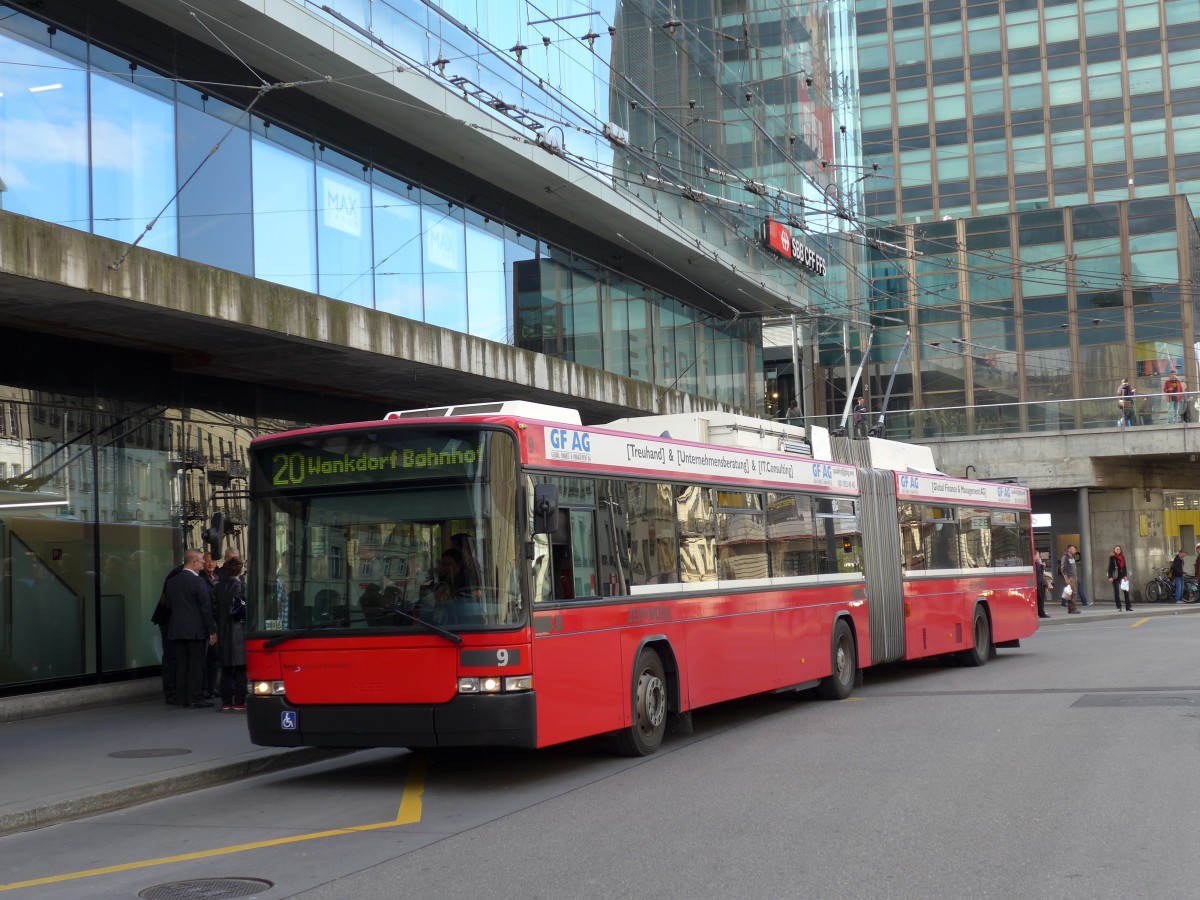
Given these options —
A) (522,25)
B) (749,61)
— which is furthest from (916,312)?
(522,25)

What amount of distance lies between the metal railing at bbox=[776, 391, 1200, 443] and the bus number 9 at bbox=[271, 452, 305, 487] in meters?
28.3

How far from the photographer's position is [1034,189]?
7731 cm

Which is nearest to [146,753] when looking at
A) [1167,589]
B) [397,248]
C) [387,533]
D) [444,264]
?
[387,533]

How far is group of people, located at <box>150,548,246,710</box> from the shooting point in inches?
623

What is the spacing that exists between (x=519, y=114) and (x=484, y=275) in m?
2.80

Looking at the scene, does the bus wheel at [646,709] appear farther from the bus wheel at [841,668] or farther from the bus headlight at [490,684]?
the bus wheel at [841,668]

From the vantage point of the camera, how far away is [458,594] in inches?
404

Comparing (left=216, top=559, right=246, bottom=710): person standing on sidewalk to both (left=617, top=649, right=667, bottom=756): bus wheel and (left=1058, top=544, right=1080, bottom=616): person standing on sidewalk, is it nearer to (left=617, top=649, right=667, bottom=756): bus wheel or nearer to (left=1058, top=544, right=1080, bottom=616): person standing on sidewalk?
(left=617, top=649, right=667, bottom=756): bus wheel

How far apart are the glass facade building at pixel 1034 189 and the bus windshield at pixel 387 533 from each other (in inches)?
1845

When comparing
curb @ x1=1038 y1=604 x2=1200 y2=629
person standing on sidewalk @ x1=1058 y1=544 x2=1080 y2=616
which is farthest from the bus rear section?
person standing on sidewalk @ x1=1058 y1=544 x2=1080 y2=616

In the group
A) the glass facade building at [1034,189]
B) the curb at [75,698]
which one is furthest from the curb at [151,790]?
the glass facade building at [1034,189]

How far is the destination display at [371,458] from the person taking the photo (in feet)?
34.1

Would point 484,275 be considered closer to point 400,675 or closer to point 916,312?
point 400,675

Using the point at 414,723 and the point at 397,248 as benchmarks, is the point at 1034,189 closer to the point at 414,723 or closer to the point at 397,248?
the point at 397,248
